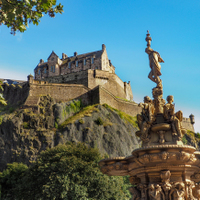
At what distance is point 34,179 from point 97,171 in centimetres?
636

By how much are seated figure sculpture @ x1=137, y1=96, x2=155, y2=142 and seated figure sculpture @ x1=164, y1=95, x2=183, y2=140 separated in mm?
502

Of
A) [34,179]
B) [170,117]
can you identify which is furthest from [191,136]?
[170,117]

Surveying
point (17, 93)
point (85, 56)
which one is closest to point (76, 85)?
point (17, 93)

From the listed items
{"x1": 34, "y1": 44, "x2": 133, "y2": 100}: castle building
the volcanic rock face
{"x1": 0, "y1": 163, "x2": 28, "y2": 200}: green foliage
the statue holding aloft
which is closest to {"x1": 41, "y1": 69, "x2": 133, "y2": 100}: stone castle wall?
{"x1": 34, "y1": 44, "x2": 133, "y2": 100}: castle building

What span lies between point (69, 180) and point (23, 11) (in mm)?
17653

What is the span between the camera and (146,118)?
31.0 feet

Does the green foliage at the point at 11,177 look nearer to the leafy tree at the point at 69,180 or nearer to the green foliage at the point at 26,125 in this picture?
the green foliage at the point at 26,125

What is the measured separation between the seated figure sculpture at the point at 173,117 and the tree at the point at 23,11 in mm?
4735

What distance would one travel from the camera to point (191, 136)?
5331cm

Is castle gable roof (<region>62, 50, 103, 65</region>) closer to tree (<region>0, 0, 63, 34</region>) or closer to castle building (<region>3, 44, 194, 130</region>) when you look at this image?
castle building (<region>3, 44, 194, 130</region>)

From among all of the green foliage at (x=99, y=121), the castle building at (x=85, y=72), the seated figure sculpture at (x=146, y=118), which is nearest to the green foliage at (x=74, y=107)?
the green foliage at (x=99, y=121)

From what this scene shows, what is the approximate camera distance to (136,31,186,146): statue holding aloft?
8922 millimetres

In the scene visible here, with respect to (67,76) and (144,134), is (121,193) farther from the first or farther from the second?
(67,76)

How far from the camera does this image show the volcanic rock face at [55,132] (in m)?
40.2
